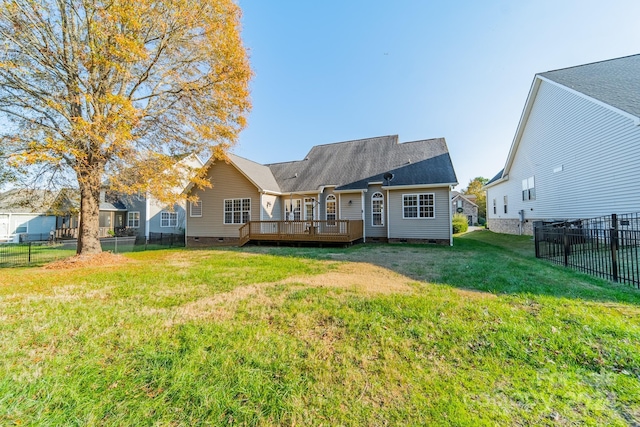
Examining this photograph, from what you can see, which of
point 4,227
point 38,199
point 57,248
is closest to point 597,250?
point 38,199

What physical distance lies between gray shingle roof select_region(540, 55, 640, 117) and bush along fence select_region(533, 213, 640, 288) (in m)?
5.09

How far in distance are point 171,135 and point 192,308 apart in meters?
8.89

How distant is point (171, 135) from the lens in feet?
34.5

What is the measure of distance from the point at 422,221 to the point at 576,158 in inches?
310

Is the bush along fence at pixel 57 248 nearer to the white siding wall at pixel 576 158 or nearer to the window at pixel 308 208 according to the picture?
the window at pixel 308 208

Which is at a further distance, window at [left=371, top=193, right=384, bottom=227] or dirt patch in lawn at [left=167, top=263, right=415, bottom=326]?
window at [left=371, top=193, right=384, bottom=227]

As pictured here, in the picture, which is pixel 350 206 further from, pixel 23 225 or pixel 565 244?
pixel 23 225

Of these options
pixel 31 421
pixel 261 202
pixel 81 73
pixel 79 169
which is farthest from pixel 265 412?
pixel 261 202

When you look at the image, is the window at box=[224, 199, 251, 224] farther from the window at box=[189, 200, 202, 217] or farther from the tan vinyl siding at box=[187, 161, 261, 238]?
the window at box=[189, 200, 202, 217]

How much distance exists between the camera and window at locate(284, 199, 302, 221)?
658 inches

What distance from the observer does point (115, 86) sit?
9.72m

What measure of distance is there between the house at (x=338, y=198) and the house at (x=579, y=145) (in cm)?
564


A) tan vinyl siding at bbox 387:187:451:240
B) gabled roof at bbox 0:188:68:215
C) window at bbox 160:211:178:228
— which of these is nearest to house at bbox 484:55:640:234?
tan vinyl siding at bbox 387:187:451:240

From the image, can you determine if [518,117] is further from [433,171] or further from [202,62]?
[202,62]
